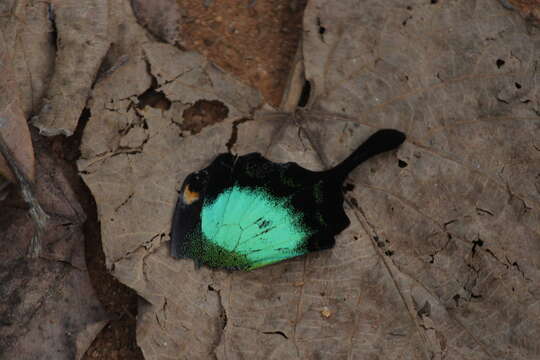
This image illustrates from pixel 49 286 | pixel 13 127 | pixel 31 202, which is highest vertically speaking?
pixel 13 127

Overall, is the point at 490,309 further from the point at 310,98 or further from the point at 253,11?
the point at 253,11

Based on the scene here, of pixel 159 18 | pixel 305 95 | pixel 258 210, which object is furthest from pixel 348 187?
pixel 159 18

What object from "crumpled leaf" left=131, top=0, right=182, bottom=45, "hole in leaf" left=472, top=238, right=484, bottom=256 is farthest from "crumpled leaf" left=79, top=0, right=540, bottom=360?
"crumpled leaf" left=131, top=0, right=182, bottom=45

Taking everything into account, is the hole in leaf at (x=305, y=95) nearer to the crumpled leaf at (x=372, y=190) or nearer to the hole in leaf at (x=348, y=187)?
the crumpled leaf at (x=372, y=190)

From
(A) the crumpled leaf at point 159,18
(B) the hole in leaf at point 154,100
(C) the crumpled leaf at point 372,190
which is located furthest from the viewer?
(A) the crumpled leaf at point 159,18

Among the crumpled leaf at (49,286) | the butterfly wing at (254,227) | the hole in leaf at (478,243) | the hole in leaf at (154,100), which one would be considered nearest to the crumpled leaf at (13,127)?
the crumpled leaf at (49,286)

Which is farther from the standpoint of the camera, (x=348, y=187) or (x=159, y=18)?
(x=159, y=18)

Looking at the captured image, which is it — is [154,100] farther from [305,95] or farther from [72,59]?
[305,95]
